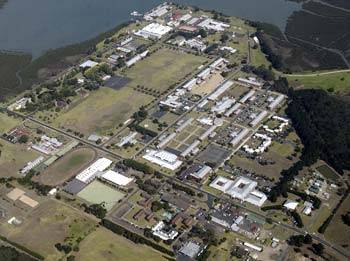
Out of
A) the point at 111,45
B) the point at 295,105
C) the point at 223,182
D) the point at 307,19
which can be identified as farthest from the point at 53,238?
the point at 307,19

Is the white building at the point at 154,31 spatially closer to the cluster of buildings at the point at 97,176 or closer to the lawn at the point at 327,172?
the cluster of buildings at the point at 97,176

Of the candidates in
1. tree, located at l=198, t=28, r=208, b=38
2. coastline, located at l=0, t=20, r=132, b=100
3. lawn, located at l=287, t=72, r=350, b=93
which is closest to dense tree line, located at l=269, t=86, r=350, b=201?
lawn, located at l=287, t=72, r=350, b=93

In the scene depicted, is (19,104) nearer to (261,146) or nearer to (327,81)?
(261,146)

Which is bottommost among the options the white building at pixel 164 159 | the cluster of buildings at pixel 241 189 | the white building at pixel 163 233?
the white building at pixel 163 233

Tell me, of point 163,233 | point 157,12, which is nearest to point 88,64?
point 157,12

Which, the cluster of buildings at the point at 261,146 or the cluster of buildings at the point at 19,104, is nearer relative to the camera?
the cluster of buildings at the point at 261,146

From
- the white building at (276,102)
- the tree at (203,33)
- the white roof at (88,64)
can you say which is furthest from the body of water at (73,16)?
the white building at (276,102)
